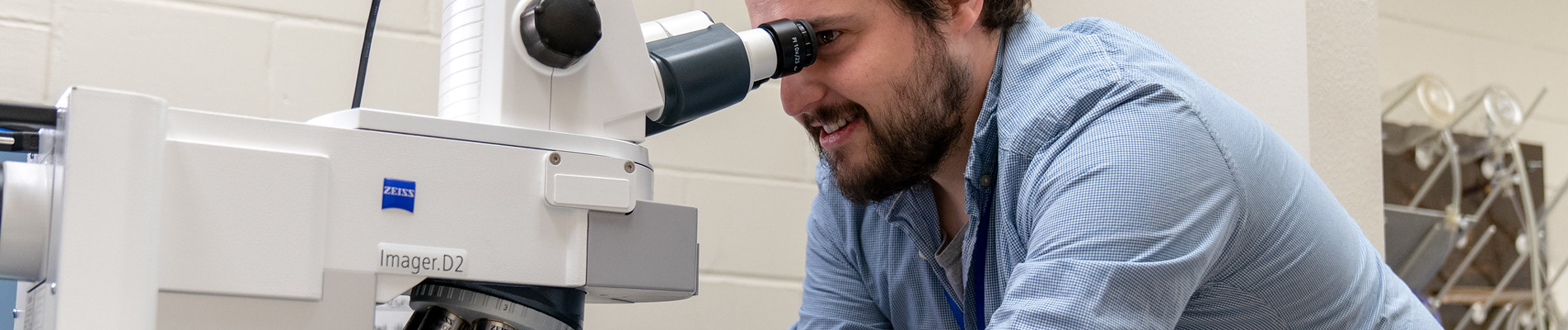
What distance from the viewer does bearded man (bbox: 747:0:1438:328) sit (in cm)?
79

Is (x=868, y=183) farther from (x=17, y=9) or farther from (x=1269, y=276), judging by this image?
(x=17, y=9)

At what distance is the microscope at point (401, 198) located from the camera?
526mm

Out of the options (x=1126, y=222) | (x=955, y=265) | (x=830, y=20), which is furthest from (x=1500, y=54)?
(x=1126, y=222)

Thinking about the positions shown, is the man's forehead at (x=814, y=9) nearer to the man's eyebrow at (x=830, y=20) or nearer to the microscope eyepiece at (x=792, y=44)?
the man's eyebrow at (x=830, y=20)

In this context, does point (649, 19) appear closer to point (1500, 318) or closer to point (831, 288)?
point (831, 288)

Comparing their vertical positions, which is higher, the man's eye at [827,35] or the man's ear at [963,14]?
the man's ear at [963,14]

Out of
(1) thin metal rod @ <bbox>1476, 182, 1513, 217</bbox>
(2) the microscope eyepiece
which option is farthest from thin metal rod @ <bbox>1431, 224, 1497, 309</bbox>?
(2) the microscope eyepiece

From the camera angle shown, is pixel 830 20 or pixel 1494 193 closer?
pixel 830 20

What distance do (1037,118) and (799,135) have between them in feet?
3.01

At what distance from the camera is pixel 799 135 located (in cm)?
181

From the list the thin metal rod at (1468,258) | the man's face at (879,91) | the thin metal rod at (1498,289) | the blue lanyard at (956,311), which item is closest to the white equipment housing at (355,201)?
the man's face at (879,91)

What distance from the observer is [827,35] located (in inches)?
42.4

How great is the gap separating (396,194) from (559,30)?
14 centimetres

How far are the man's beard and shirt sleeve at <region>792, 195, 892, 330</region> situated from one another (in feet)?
0.51
